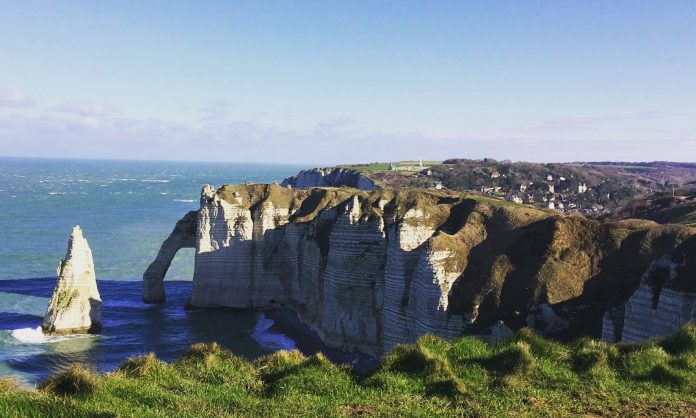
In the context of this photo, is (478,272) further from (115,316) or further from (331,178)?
(331,178)

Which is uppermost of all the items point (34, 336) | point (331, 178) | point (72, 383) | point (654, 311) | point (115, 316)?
point (331, 178)

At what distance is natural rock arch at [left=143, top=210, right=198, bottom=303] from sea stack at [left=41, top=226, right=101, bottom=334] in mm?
7226

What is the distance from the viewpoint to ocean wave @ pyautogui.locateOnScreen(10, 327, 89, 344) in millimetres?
38312

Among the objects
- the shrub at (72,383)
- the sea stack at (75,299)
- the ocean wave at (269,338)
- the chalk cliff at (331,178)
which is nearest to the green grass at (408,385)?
the shrub at (72,383)

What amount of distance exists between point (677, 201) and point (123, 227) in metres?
77.3

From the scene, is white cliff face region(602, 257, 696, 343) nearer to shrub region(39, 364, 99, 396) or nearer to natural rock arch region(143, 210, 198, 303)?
shrub region(39, 364, 99, 396)

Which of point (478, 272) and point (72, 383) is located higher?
point (72, 383)

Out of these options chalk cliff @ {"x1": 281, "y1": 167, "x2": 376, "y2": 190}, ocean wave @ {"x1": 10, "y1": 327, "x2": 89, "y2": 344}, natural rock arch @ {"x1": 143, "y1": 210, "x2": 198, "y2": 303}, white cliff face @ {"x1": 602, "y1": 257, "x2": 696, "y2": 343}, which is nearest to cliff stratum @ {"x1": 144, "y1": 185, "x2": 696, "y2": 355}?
white cliff face @ {"x1": 602, "y1": 257, "x2": 696, "y2": 343}

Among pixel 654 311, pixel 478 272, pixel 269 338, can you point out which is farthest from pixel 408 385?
pixel 269 338

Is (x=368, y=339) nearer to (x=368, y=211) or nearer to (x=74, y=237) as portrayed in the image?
(x=368, y=211)

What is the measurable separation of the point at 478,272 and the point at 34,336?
3016 centimetres

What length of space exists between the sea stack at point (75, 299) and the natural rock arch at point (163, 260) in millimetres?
7226

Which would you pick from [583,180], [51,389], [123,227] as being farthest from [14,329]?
[583,180]

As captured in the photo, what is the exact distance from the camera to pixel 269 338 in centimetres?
4144
